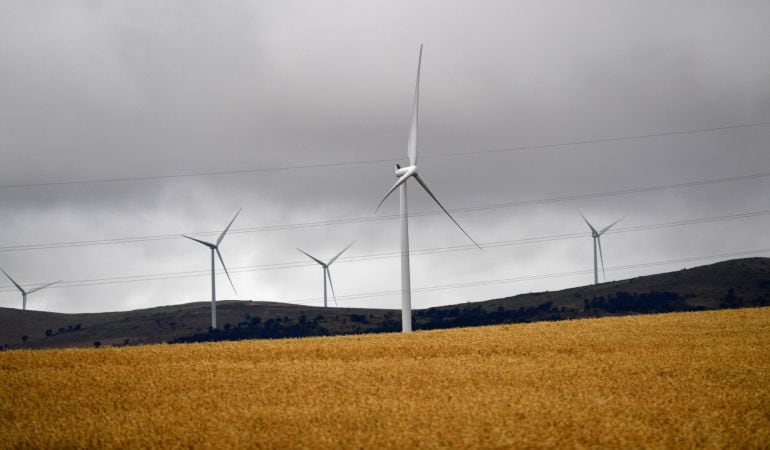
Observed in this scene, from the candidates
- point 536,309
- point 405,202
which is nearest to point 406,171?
point 405,202

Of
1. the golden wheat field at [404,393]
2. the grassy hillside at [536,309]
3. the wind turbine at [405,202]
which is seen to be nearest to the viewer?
the golden wheat field at [404,393]

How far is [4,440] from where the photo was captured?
20.8 meters

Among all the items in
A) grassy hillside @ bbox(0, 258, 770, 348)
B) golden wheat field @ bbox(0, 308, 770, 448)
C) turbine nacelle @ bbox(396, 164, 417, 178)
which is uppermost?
turbine nacelle @ bbox(396, 164, 417, 178)

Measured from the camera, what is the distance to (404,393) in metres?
25.0

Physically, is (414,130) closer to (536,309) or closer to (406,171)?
(406,171)

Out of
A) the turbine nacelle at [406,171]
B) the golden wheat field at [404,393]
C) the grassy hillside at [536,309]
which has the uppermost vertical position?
the turbine nacelle at [406,171]

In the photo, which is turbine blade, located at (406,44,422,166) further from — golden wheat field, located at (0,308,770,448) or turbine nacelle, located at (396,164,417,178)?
golden wheat field, located at (0,308,770,448)

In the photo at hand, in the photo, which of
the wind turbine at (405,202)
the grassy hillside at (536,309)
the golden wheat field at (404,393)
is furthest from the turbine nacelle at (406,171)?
the grassy hillside at (536,309)

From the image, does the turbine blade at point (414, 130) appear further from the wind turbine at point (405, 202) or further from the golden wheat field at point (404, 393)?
the golden wheat field at point (404, 393)

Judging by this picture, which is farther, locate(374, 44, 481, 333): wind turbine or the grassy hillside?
the grassy hillside

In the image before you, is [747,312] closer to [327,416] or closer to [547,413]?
[547,413]

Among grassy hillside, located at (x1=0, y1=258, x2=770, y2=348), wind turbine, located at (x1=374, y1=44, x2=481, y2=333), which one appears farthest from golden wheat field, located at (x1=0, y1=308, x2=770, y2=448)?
grassy hillside, located at (x1=0, y1=258, x2=770, y2=348)

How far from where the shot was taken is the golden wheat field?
19844 mm

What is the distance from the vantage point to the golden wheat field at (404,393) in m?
19.8
